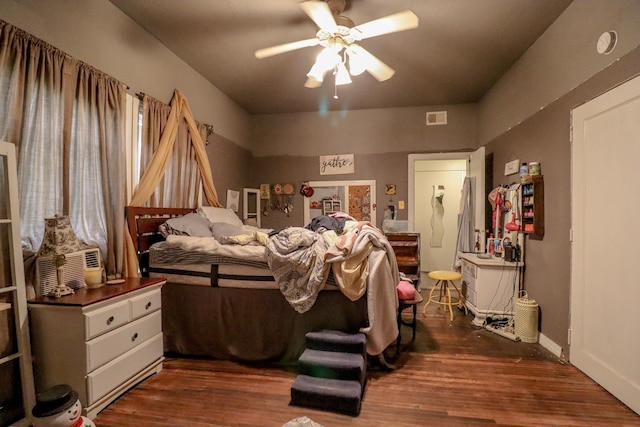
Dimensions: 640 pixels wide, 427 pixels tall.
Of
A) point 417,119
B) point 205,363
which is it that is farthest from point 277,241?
point 417,119

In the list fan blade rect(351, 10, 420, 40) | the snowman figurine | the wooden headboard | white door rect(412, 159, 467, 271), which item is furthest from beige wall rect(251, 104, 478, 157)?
the snowman figurine

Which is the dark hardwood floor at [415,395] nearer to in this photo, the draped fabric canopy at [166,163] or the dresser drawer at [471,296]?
the dresser drawer at [471,296]

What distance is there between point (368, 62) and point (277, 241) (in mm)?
1636

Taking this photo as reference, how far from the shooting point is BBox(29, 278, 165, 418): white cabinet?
1.70 m

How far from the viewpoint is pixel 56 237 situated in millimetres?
1787

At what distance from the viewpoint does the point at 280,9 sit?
2.46m

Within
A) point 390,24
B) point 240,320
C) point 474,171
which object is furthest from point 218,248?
point 474,171

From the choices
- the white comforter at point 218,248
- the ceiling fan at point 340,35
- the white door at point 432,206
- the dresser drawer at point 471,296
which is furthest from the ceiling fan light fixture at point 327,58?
the white door at point 432,206

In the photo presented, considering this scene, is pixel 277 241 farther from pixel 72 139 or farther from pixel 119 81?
pixel 119 81

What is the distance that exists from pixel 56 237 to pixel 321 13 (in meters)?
2.15

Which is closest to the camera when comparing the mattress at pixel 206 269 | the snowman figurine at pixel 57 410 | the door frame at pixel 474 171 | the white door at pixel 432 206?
the snowman figurine at pixel 57 410

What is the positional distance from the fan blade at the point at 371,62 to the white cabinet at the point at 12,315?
7.47 feet

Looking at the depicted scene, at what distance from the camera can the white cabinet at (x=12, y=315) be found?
1608 mm

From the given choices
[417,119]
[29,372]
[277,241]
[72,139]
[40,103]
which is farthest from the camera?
[417,119]
